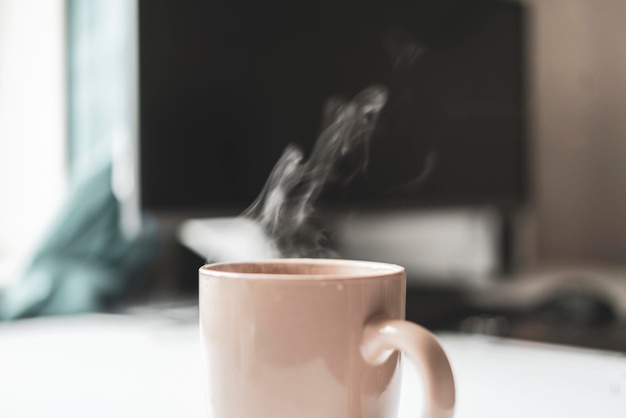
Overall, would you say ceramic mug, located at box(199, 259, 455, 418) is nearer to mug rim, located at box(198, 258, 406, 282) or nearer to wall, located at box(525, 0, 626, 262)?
mug rim, located at box(198, 258, 406, 282)

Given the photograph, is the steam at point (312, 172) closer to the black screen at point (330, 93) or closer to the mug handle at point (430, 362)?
the black screen at point (330, 93)

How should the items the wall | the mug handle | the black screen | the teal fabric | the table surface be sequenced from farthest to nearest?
the wall → the teal fabric → the black screen → the table surface → the mug handle

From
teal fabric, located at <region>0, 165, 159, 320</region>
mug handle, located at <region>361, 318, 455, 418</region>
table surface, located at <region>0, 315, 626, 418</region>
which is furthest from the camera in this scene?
teal fabric, located at <region>0, 165, 159, 320</region>

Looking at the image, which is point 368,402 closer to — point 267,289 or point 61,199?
point 267,289

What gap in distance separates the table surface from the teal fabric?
10cm

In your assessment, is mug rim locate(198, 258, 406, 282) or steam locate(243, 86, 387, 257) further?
steam locate(243, 86, 387, 257)

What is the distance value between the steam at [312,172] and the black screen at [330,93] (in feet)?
0.05

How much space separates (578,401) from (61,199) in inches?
30.1

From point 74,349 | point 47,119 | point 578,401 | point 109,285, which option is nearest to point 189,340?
point 74,349

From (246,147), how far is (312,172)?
90 mm

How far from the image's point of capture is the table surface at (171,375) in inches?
17.2

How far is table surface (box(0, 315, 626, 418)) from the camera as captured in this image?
1.43ft

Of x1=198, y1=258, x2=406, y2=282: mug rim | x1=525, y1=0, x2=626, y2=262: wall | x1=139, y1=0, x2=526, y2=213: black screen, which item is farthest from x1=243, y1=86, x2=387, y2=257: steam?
x1=525, y1=0, x2=626, y2=262: wall

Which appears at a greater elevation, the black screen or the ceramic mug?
the black screen
